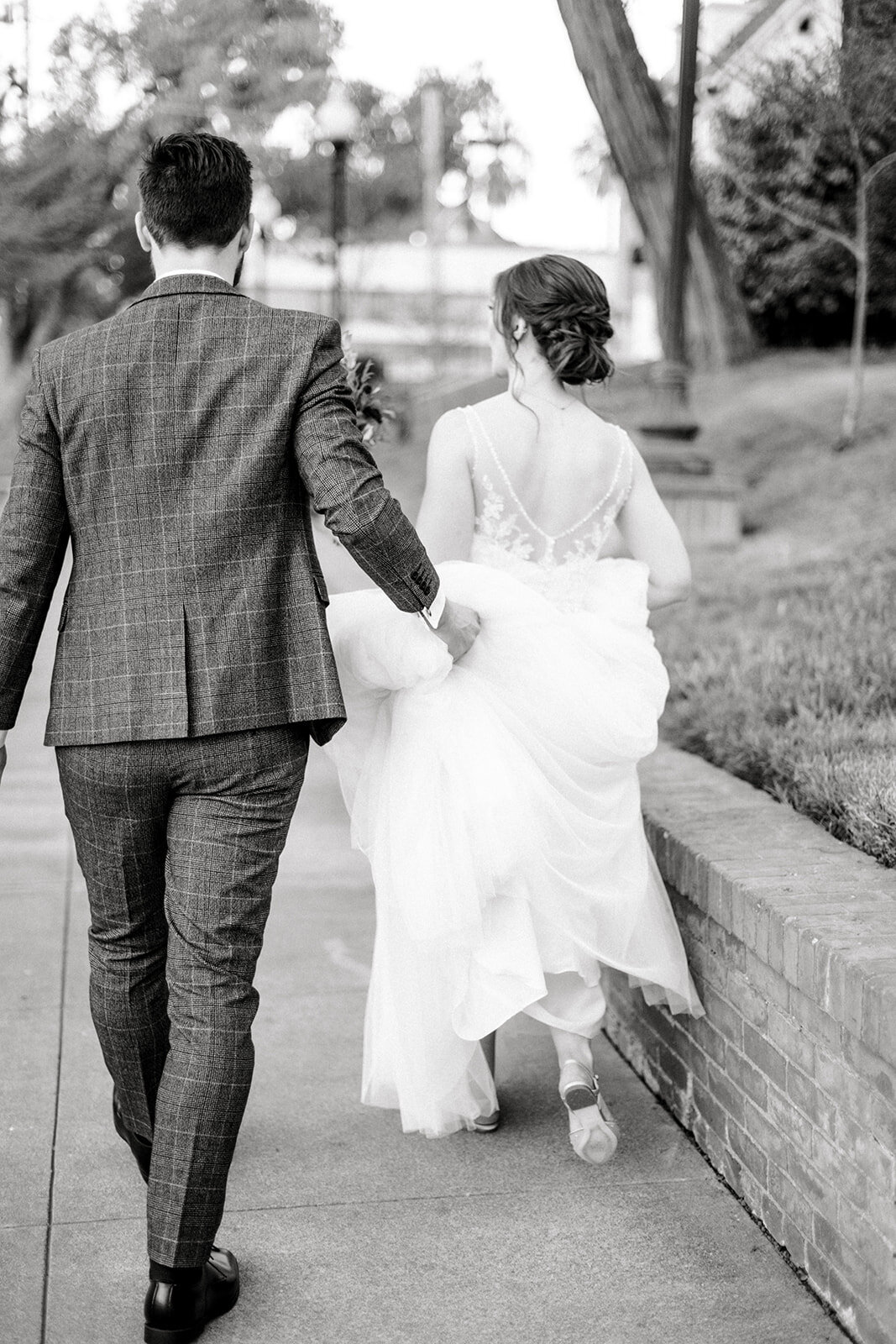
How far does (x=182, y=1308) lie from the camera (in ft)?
8.70

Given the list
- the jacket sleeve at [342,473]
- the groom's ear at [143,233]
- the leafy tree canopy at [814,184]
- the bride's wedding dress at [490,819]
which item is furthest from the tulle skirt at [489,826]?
the leafy tree canopy at [814,184]

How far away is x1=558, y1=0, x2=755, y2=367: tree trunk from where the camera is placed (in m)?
8.98

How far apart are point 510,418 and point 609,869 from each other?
3.63ft

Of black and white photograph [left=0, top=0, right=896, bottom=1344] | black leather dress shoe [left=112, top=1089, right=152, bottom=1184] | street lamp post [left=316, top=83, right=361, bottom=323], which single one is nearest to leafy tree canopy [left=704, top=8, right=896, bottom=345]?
street lamp post [left=316, top=83, right=361, bottom=323]

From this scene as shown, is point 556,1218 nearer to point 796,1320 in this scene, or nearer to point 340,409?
point 796,1320

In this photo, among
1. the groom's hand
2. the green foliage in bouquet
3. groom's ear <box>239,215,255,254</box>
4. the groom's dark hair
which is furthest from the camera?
the green foliage in bouquet

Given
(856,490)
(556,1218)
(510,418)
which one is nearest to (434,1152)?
(556,1218)

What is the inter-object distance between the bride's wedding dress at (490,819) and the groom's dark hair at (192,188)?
2.98ft

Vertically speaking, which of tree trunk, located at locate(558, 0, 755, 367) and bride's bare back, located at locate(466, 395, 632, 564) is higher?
tree trunk, located at locate(558, 0, 755, 367)

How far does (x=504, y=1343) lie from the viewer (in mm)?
2668

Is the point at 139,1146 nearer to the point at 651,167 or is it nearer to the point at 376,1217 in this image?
the point at 376,1217

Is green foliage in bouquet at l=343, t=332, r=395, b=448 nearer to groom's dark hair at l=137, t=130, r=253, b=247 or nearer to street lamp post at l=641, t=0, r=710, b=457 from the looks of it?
groom's dark hair at l=137, t=130, r=253, b=247

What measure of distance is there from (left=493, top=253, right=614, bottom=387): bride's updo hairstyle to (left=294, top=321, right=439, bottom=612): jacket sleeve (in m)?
0.87

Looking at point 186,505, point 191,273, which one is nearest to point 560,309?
point 191,273
